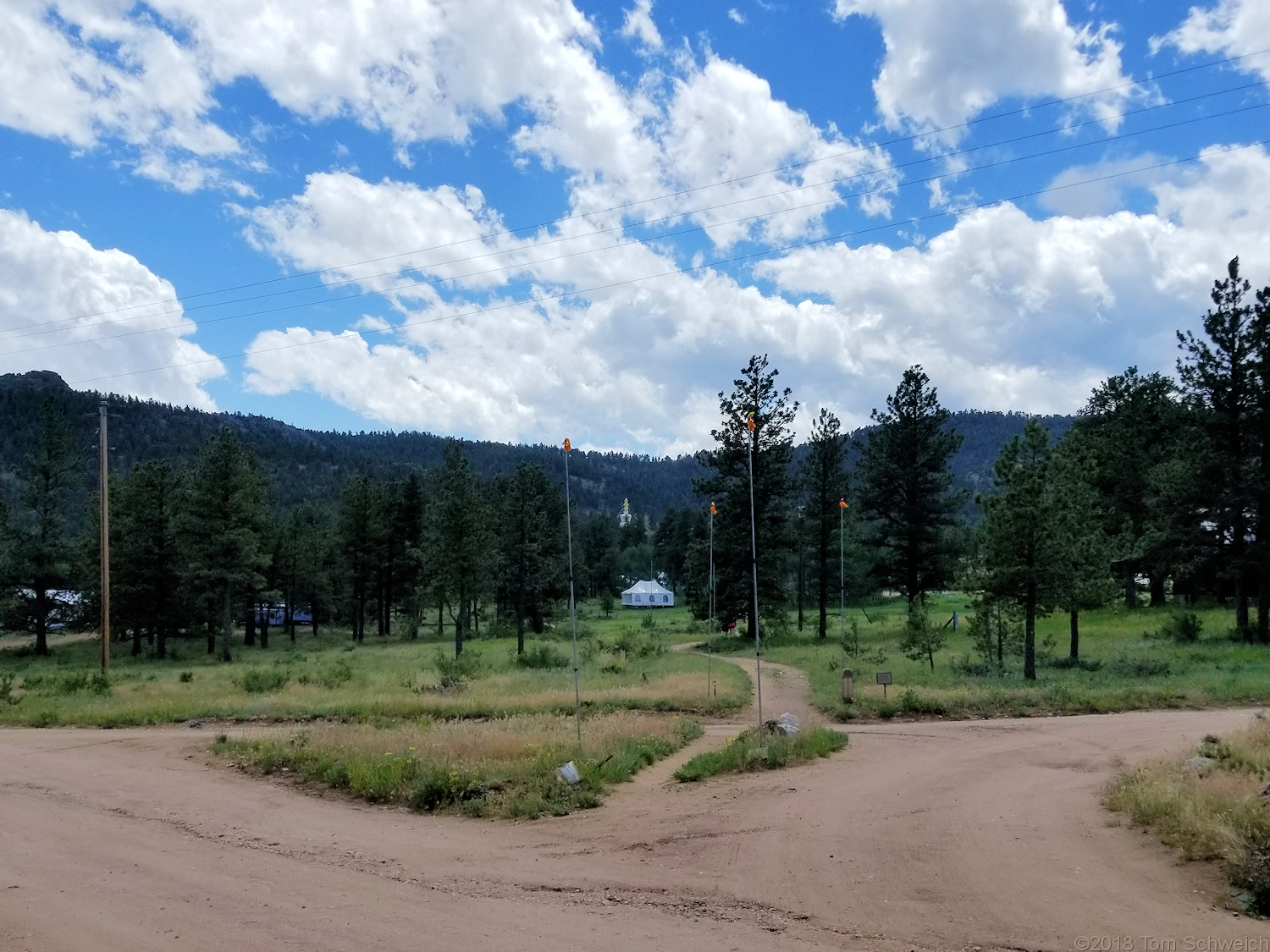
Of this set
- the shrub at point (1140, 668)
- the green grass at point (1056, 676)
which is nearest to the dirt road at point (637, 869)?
the green grass at point (1056, 676)

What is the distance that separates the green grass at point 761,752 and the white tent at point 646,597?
3802 inches

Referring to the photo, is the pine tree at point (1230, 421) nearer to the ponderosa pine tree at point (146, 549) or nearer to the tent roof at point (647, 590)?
the ponderosa pine tree at point (146, 549)

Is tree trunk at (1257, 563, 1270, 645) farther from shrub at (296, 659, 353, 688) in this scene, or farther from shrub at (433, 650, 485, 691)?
shrub at (296, 659, 353, 688)

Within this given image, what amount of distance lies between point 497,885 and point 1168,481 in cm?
3742

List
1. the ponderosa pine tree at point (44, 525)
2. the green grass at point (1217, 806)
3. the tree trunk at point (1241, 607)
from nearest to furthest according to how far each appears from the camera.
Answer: the green grass at point (1217, 806) → the tree trunk at point (1241, 607) → the ponderosa pine tree at point (44, 525)

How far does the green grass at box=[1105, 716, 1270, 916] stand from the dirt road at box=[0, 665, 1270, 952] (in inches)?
11.6

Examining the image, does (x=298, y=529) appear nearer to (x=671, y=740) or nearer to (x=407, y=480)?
(x=407, y=480)

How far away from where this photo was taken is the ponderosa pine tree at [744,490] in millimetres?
43125

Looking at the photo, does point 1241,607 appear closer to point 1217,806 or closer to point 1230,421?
point 1230,421

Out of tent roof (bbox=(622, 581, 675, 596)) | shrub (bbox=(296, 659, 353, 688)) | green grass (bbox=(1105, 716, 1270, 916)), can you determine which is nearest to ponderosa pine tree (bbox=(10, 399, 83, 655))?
shrub (bbox=(296, 659, 353, 688))

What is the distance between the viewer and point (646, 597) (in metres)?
113

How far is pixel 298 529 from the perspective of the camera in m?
61.4

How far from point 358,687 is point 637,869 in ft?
71.7

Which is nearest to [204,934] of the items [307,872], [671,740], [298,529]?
[307,872]
